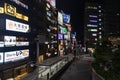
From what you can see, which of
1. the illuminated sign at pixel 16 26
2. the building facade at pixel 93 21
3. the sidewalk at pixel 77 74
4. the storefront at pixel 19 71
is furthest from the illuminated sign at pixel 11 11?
the building facade at pixel 93 21

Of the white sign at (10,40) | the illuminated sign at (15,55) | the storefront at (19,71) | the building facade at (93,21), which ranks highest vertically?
the building facade at (93,21)

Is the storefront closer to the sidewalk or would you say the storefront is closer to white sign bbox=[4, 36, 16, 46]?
white sign bbox=[4, 36, 16, 46]

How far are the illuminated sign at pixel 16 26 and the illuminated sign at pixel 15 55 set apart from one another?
5.36ft

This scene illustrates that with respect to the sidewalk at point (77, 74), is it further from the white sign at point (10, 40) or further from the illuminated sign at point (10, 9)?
the illuminated sign at point (10, 9)

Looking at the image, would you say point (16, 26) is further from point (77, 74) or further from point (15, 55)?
point (77, 74)

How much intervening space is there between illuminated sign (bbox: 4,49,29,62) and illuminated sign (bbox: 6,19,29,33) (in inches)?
64.3

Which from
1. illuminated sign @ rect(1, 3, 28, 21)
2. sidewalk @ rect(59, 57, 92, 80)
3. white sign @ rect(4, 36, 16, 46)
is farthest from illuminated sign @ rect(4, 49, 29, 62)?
sidewalk @ rect(59, 57, 92, 80)

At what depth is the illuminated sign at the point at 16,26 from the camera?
59.4 feet

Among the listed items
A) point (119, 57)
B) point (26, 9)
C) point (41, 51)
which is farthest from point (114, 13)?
point (119, 57)

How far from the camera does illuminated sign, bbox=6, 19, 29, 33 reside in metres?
18.1

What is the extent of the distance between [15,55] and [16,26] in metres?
2.09

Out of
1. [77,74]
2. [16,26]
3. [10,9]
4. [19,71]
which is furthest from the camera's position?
[77,74]

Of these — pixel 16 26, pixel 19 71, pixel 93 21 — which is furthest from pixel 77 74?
pixel 93 21

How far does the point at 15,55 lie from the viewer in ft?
65.2
